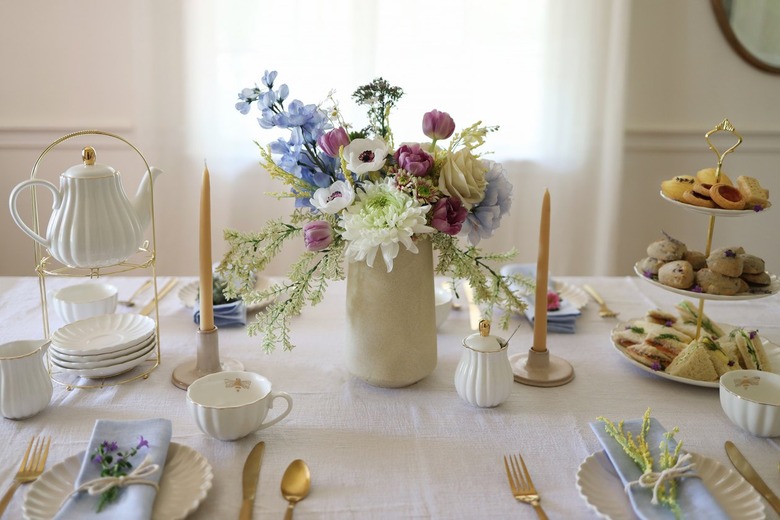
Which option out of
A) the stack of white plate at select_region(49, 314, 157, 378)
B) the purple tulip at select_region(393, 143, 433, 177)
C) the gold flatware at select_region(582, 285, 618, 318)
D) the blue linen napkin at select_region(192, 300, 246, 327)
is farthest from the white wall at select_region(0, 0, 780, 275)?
the purple tulip at select_region(393, 143, 433, 177)

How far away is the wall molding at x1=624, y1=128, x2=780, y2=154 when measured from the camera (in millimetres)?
2996

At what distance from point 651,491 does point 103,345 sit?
93 centimetres

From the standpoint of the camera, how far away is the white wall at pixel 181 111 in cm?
271

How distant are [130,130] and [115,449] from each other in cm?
207

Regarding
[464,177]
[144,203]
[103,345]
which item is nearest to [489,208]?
[464,177]

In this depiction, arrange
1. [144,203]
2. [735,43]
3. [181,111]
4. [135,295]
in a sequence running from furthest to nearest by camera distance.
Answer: [735,43] → [181,111] → [135,295] → [144,203]

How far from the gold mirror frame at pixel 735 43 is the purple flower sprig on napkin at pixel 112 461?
8.98 ft

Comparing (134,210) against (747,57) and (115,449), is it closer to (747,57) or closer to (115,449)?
(115,449)

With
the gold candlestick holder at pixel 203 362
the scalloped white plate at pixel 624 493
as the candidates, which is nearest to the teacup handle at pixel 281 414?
the gold candlestick holder at pixel 203 362

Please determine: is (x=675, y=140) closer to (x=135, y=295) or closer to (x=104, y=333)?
(x=135, y=295)

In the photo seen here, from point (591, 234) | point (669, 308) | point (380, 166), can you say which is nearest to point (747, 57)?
point (591, 234)

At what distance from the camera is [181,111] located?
2.79m

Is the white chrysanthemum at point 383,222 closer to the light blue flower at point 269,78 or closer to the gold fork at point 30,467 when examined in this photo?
the light blue flower at point 269,78

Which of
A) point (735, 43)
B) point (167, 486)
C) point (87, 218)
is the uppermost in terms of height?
point (735, 43)
